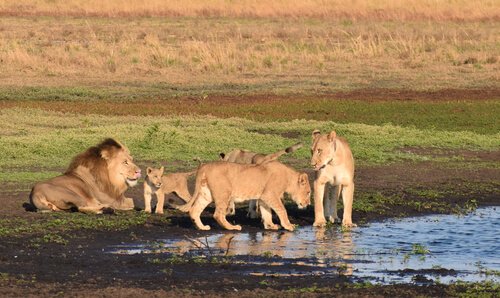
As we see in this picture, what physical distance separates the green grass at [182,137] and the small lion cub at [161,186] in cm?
259

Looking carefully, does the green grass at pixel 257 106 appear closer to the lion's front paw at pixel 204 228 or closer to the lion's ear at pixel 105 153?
the lion's ear at pixel 105 153

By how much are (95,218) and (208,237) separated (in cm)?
140

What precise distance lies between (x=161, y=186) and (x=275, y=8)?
50831 millimetres

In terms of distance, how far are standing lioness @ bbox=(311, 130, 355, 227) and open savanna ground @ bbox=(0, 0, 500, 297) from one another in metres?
0.24

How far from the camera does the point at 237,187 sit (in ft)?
39.3

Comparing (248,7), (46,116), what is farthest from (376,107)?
(248,7)

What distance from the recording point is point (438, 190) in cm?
1564

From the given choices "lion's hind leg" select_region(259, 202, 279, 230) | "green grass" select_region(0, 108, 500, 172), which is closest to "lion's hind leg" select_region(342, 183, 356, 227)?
"lion's hind leg" select_region(259, 202, 279, 230)

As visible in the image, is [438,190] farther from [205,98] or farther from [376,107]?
[205,98]

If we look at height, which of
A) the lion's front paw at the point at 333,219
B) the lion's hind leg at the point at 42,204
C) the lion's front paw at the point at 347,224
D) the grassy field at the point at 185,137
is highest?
the lion's hind leg at the point at 42,204

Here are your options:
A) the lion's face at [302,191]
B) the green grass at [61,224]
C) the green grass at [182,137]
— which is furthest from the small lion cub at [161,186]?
the green grass at [182,137]

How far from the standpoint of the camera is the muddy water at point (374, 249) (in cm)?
990

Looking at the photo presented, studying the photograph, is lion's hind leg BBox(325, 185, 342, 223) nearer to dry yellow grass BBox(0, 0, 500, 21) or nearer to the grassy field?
the grassy field

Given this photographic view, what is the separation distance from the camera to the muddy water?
9898 mm
